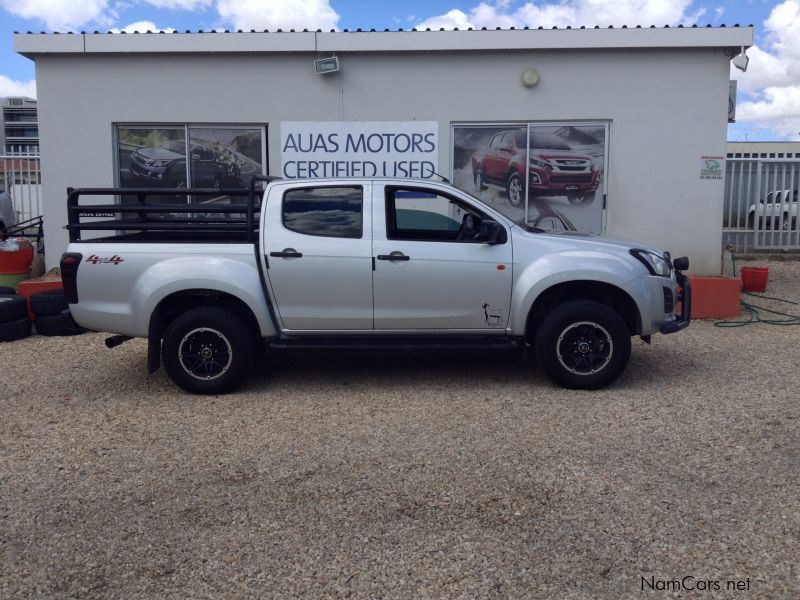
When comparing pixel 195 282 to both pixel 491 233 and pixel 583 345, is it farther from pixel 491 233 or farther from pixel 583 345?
pixel 583 345

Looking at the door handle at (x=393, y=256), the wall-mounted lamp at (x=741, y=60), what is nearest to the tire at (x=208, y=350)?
the door handle at (x=393, y=256)

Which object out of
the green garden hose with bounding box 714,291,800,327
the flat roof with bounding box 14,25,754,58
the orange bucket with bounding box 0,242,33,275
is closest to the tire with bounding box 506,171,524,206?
the flat roof with bounding box 14,25,754,58

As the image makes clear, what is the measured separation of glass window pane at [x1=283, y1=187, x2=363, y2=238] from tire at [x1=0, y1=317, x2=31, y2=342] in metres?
4.36

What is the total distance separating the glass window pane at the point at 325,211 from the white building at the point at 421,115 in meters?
4.51

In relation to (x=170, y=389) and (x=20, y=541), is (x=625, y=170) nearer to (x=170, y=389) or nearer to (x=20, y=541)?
(x=170, y=389)

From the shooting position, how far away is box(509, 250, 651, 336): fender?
6344mm

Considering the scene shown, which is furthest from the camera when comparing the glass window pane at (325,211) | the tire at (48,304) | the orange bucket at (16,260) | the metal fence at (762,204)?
the metal fence at (762,204)

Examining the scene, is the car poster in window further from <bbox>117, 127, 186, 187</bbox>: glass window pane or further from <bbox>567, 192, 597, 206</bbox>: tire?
<bbox>117, 127, 186, 187</bbox>: glass window pane

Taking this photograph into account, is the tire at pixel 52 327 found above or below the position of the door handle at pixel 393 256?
below

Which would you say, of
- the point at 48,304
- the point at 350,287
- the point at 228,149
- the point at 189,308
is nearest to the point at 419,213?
the point at 350,287

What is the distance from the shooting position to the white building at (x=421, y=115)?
10727 mm

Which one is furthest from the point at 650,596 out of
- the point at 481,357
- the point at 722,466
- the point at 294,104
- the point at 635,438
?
the point at 294,104

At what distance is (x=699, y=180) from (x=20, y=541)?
9672 millimetres

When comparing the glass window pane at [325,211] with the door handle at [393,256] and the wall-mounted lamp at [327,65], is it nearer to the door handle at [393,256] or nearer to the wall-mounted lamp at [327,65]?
the door handle at [393,256]
